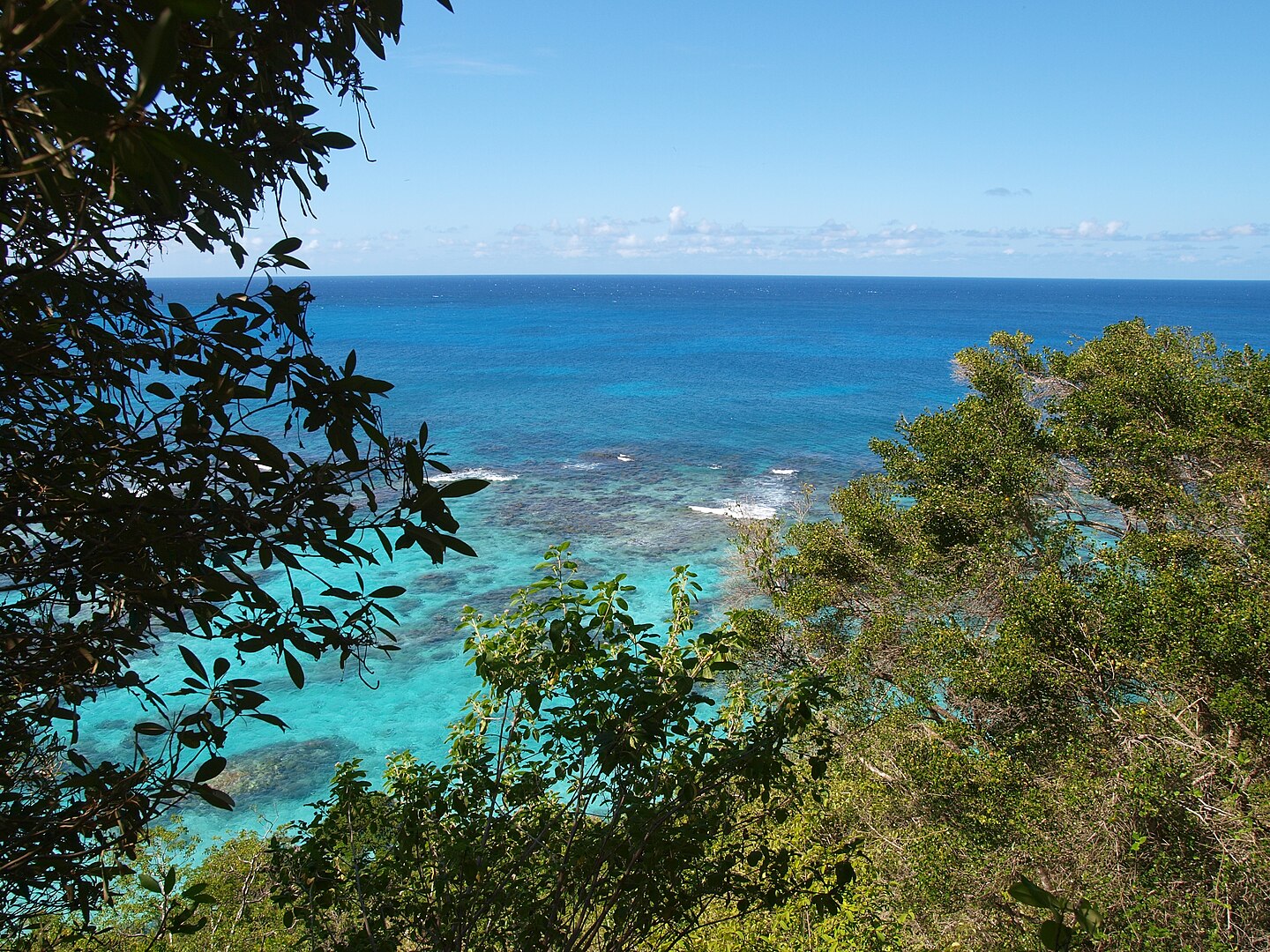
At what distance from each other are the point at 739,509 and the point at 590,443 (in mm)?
14470

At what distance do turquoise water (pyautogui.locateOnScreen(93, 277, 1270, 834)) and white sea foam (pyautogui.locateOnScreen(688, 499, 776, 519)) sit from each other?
145 mm

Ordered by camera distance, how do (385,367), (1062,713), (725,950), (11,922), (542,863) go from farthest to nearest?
(385,367)
(1062,713)
(725,950)
(542,863)
(11,922)

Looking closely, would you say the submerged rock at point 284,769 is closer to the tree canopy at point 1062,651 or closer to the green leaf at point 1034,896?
the tree canopy at point 1062,651

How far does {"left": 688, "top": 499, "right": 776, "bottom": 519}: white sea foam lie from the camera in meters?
30.3

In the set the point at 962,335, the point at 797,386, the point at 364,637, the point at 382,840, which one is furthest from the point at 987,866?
the point at 962,335

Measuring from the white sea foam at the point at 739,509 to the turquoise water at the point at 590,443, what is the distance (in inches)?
5.7

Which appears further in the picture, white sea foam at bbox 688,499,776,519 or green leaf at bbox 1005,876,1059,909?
white sea foam at bbox 688,499,776,519

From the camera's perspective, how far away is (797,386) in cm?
6125

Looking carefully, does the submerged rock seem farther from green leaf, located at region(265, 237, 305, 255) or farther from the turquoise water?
green leaf, located at region(265, 237, 305, 255)

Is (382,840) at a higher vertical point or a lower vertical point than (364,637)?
lower

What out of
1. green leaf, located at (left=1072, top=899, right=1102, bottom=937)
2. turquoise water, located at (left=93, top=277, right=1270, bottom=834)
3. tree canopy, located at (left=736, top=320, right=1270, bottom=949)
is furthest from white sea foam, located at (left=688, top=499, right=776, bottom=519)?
green leaf, located at (left=1072, top=899, right=1102, bottom=937)

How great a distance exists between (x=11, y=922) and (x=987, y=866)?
8.86m

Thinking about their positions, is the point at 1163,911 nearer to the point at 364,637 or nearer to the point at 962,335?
the point at 364,637

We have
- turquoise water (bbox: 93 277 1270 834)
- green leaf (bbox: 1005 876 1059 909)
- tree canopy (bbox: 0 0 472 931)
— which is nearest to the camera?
green leaf (bbox: 1005 876 1059 909)
